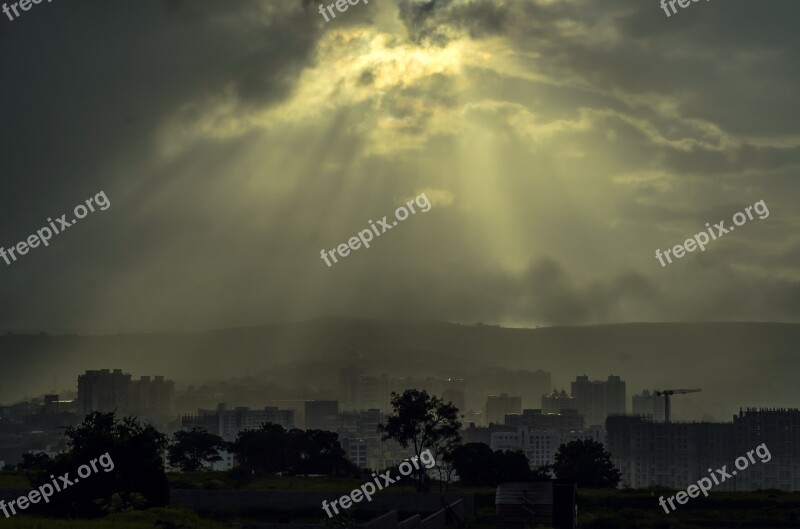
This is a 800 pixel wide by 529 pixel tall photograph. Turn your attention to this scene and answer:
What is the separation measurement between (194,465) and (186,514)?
60.9m

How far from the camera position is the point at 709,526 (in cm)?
6050

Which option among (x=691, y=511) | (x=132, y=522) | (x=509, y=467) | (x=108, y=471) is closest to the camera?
(x=132, y=522)

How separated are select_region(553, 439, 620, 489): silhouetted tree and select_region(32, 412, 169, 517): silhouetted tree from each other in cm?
4132

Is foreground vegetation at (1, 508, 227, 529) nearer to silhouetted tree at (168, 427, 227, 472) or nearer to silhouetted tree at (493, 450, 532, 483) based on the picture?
silhouetted tree at (493, 450, 532, 483)

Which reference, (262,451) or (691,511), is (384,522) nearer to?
(691,511)

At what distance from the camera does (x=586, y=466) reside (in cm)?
8869

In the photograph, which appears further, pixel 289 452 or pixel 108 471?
pixel 289 452

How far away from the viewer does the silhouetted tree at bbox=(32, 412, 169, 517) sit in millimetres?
46875

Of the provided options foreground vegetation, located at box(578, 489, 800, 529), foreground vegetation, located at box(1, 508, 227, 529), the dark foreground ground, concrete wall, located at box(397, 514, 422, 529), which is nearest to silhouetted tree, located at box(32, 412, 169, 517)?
the dark foreground ground

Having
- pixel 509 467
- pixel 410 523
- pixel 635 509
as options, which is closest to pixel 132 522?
pixel 410 523

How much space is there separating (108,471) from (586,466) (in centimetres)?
4853

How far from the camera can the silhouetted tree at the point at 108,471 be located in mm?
46875

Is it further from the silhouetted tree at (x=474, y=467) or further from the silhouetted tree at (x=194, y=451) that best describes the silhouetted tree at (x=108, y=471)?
the silhouetted tree at (x=194, y=451)

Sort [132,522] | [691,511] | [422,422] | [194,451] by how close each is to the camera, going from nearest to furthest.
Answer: [132,522] < [691,511] < [422,422] < [194,451]
